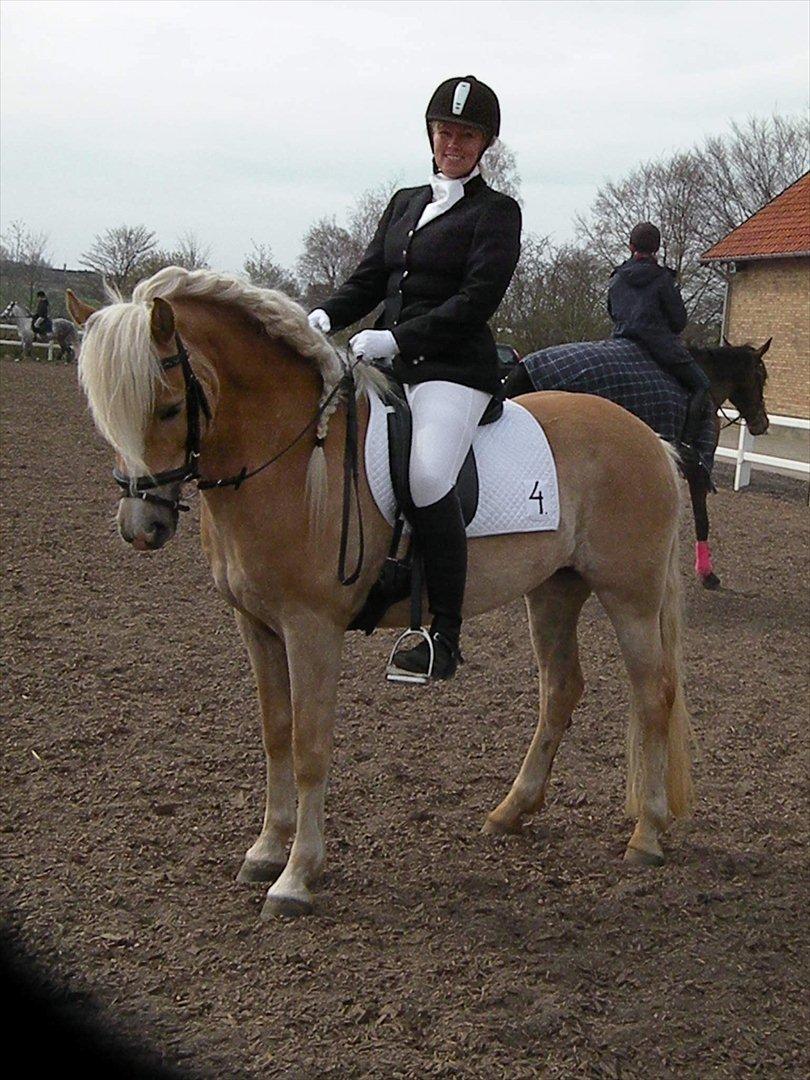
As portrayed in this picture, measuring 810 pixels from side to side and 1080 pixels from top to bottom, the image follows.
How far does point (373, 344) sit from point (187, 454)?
2.70 feet

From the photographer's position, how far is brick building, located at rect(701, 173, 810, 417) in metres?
25.9

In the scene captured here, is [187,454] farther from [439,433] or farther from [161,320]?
[439,433]

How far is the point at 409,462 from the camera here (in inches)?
157

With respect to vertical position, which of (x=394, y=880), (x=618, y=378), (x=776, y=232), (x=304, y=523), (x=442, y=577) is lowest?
(x=394, y=880)

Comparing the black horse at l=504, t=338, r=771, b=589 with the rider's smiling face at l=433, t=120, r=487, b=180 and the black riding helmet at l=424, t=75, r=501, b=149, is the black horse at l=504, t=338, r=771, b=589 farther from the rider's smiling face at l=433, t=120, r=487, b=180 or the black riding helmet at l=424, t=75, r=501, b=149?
the black riding helmet at l=424, t=75, r=501, b=149

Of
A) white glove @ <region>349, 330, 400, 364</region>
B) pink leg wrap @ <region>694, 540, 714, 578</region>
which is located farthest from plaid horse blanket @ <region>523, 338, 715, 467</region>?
white glove @ <region>349, 330, 400, 364</region>

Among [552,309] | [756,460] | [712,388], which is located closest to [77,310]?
[712,388]

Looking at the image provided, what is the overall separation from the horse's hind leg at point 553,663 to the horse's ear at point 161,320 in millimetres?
2123

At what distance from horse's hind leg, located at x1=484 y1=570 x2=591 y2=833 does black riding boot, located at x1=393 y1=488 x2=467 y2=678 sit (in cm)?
87

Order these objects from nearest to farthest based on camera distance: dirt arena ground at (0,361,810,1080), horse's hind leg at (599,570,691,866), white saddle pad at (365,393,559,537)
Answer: dirt arena ground at (0,361,810,1080)
white saddle pad at (365,393,559,537)
horse's hind leg at (599,570,691,866)

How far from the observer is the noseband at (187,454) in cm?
345

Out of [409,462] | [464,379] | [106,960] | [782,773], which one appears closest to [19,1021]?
[106,960]

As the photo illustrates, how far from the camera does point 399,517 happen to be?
403 centimetres

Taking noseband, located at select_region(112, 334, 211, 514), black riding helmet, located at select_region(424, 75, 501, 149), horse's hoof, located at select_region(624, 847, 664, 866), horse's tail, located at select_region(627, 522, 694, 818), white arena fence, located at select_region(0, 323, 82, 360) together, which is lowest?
horse's hoof, located at select_region(624, 847, 664, 866)
